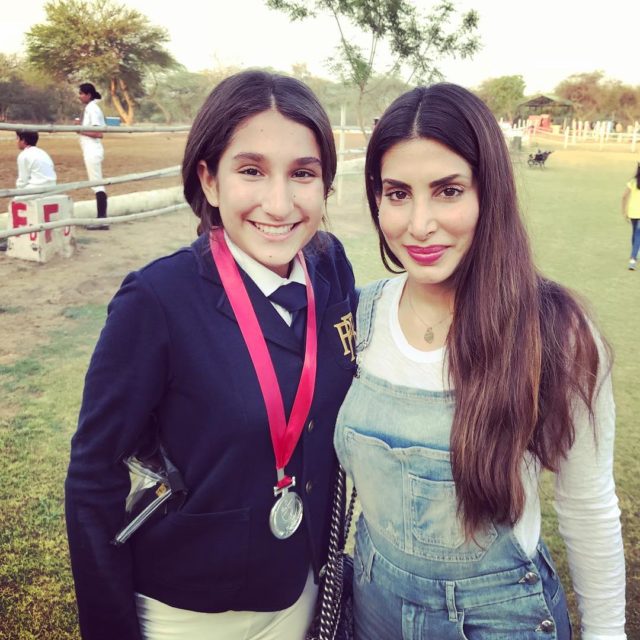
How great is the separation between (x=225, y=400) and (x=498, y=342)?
60cm

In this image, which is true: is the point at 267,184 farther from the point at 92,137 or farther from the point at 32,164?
the point at 92,137

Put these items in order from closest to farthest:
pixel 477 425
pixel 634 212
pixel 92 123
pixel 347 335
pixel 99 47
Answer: pixel 477 425 < pixel 347 335 < pixel 634 212 < pixel 92 123 < pixel 99 47

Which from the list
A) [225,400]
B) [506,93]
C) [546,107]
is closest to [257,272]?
[225,400]

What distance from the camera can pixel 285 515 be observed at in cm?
130

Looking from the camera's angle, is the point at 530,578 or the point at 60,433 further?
the point at 60,433

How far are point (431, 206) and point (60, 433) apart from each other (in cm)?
295

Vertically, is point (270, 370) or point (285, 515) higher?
point (270, 370)

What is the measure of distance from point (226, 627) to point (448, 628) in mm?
526

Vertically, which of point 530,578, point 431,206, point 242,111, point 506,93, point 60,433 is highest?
point 506,93

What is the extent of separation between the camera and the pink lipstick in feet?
4.27

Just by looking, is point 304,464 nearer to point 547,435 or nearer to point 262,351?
point 262,351

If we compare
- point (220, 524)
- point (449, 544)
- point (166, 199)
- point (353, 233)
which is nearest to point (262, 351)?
point (220, 524)

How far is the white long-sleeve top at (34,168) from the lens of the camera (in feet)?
24.0

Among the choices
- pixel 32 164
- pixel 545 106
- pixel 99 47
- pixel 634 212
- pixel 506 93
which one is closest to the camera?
pixel 32 164
